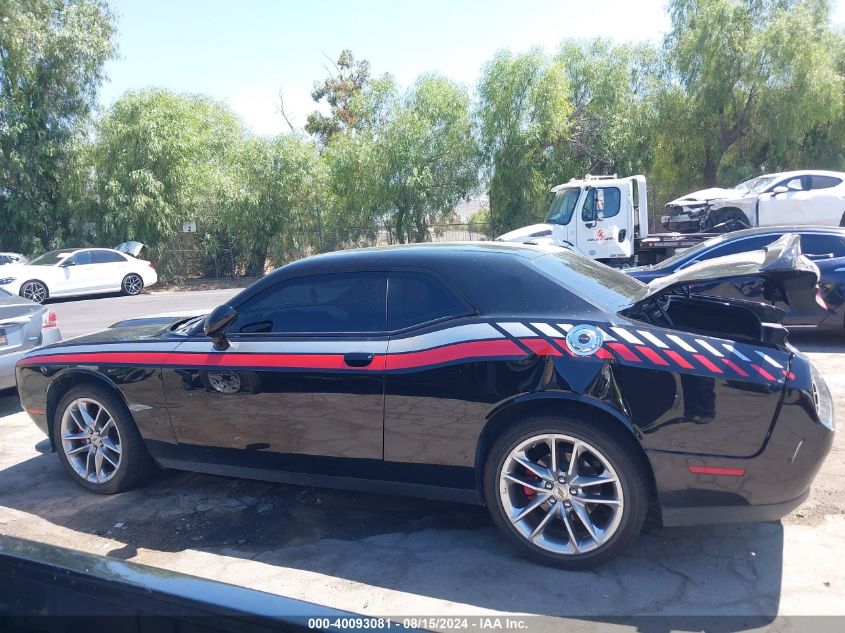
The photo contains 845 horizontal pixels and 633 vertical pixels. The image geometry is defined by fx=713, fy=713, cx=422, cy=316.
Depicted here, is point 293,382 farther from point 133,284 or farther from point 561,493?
point 133,284

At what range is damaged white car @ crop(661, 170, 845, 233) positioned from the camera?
49.0 feet

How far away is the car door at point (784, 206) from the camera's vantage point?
14.9 m

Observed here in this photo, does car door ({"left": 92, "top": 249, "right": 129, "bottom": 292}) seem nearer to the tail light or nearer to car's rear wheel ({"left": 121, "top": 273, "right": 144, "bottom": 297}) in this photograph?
car's rear wheel ({"left": 121, "top": 273, "right": 144, "bottom": 297})

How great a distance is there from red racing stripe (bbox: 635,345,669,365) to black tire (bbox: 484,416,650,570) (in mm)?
379

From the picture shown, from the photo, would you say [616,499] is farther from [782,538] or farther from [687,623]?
[782,538]

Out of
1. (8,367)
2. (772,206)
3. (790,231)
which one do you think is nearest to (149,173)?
(8,367)

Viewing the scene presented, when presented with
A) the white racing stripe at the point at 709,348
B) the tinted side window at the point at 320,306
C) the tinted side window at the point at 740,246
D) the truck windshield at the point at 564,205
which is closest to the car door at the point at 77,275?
the truck windshield at the point at 564,205

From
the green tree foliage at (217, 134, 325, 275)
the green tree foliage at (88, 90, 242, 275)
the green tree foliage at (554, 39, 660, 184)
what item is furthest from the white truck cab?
the green tree foliage at (88, 90, 242, 275)

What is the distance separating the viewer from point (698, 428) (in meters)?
3.35

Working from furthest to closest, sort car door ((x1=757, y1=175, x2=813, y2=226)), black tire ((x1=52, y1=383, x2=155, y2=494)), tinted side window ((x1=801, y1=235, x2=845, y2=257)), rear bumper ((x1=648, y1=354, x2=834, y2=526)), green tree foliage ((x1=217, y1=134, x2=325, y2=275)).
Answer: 1. green tree foliage ((x1=217, y1=134, x2=325, y2=275))
2. car door ((x1=757, y1=175, x2=813, y2=226))
3. tinted side window ((x1=801, y1=235, x2=845, y2=257))
4. black tire ((x1=52, y1=383, x2=155, y2=494))
5. rear bumper ((x1=648, y1=354, x2=834, y2=526))

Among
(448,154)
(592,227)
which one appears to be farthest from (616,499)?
(448,154)

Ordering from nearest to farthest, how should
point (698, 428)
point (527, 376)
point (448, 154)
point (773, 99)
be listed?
point (698, 428) < point (527, 376) < point (773, 99) < point (448, 154)

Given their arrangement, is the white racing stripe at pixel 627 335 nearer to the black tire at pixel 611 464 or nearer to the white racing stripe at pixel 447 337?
the black tire at pixel 611 464

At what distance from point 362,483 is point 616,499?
4.67 feet
